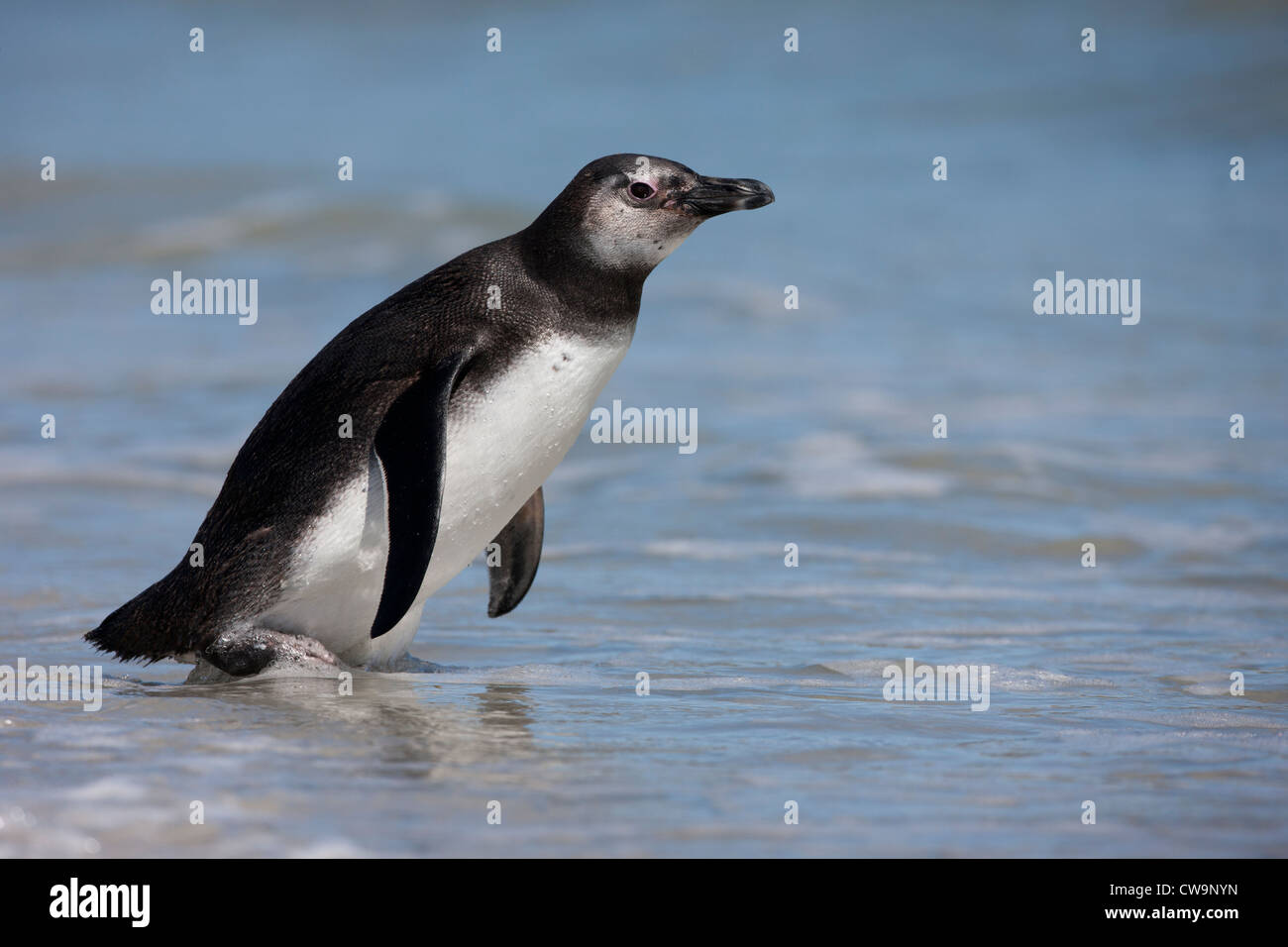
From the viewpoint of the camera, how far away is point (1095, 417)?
1041cm

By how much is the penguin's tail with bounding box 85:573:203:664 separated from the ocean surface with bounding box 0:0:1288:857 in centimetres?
16

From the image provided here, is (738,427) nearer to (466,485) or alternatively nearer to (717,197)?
(717,197)

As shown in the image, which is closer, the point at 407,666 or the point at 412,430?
the point at 412,430

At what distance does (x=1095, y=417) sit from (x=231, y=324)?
7.34 meters

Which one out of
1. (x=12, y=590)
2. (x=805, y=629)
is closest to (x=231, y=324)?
(x=12, y=590)

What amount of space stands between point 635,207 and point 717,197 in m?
0.24

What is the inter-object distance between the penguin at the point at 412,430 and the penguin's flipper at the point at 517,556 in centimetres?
55


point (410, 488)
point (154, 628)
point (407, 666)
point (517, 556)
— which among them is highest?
point (410, 488)

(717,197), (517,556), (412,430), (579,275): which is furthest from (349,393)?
(717,197)

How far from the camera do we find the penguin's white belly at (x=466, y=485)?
13.5ft

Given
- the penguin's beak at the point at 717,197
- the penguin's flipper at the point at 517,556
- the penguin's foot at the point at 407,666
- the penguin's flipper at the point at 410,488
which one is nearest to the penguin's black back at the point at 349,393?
the penguin's flipper at the point at 410,488

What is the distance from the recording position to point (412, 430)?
3932 millimetres

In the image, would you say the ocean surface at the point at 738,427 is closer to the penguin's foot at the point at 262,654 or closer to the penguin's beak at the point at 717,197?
the penguin's foot at the point at 262,654
